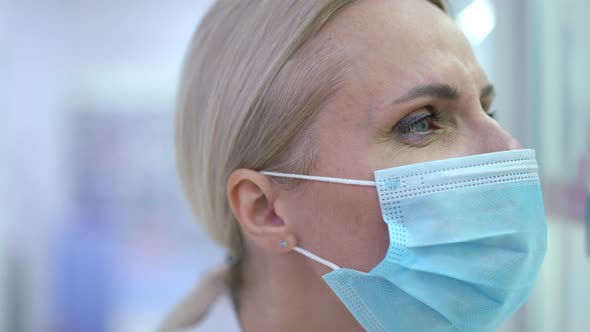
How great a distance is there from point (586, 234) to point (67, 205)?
237 cm

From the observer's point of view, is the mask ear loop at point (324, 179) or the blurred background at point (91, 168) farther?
the blurred background at point (91, 168)

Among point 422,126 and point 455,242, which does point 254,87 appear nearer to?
point 422,126

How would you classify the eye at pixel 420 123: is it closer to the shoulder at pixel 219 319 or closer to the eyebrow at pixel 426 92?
the eyebrow at pixel 426 92

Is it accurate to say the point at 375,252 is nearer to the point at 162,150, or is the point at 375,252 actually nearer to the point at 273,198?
the point at 273,198

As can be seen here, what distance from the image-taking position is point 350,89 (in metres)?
1.06

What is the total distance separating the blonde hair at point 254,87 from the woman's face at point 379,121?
0.13 feet

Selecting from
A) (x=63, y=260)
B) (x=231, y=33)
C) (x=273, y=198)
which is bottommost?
(x=63, y=260)

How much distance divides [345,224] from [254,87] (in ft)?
1.14

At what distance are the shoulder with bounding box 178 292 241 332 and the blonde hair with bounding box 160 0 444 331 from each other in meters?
0.31

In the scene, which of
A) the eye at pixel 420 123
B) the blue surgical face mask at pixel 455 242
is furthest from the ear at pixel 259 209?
the eye at pixel 420 123

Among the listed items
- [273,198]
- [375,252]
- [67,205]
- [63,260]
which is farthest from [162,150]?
[375,252]

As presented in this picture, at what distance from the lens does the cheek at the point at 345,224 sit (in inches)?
39.9

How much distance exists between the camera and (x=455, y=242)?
98 centimetres

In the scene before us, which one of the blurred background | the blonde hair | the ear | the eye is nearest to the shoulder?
the blonde hair
